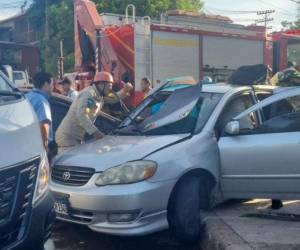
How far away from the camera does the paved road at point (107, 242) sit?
5363mm

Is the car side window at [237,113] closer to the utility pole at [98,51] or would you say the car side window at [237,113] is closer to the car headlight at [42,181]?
the car headlight at [42,181]

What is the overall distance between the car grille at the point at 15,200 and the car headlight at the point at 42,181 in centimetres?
7

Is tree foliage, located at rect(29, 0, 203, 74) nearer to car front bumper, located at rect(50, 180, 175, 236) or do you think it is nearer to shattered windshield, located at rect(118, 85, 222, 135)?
shattered windshield, located at rect(118, 85, 222, 135)

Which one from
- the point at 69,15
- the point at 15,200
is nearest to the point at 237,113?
the point at 15,200

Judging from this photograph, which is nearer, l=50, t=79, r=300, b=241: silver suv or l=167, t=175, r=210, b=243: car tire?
l=50, t=79, r=300, b=241: silver suv

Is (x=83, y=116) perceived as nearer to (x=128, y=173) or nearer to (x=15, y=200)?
(x=128, y=173)

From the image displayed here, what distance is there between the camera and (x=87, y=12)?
13.7 meters

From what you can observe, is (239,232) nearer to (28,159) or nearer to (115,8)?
(28,159)

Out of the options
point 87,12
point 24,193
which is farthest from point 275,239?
point 87,12

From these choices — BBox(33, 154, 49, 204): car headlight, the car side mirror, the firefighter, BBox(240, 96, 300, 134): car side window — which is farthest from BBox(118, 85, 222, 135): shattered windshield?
BBox(33, 154, 49, 204): car headlight

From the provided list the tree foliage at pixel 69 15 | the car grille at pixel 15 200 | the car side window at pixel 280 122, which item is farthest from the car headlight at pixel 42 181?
the tree foliage at pixel 69 15

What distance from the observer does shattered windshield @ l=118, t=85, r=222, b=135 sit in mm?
5789

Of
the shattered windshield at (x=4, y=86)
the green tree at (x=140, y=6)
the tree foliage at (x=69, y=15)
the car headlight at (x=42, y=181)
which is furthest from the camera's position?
the tree foliage at (x=69, y=15)

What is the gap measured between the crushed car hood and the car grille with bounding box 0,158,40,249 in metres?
1.67
